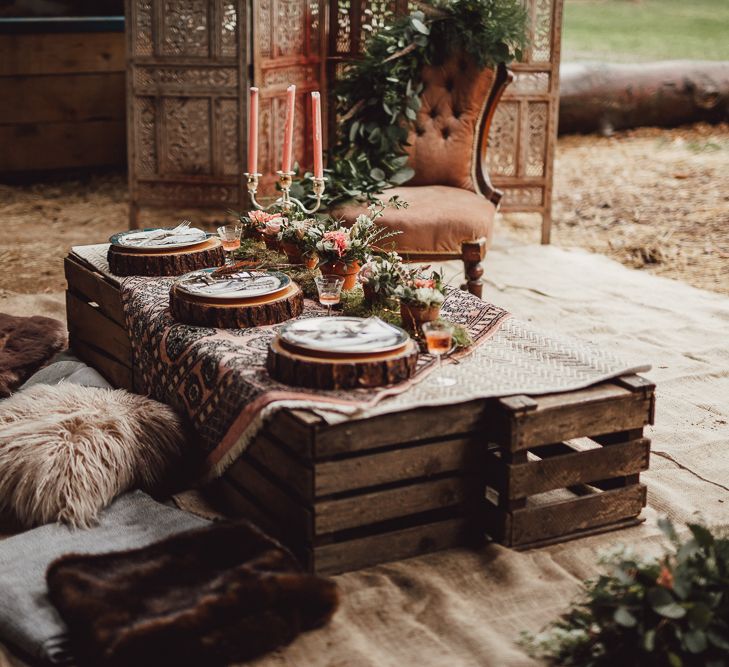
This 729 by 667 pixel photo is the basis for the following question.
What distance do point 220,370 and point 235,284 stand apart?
0.48 metres

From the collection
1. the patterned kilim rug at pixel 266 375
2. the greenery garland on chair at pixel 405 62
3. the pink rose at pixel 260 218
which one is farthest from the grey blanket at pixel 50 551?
the greenery garland on chair at pixel 405 62

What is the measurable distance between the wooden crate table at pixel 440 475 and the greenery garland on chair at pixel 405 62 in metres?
2.50

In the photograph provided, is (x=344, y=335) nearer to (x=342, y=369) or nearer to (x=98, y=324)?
(x=342, y=369)

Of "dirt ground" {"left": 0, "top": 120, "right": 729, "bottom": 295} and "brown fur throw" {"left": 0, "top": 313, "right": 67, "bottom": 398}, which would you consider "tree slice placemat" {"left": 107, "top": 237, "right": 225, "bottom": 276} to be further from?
"dirt ground" {"left": 0, "top": 120, "right": 729, "bottom": 295}

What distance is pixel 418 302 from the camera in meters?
3.00

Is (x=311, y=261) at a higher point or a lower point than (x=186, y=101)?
lower

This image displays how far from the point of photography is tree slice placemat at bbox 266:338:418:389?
8.67 feet

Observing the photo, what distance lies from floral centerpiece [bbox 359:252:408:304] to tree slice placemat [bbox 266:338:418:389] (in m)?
0.50

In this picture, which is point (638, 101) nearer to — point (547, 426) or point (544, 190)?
point (544, 190)

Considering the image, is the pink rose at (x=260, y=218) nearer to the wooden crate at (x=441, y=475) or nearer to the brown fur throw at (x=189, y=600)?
the wooden crate at (x=441, y=475)

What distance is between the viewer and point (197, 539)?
2.55 m

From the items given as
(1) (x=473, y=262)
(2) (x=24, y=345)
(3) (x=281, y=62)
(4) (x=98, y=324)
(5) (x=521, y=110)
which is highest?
(3) (x=281, y=62)

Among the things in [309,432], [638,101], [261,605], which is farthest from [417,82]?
[638,101]

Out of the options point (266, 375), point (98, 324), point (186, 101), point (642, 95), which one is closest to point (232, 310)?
point (266, 375)
